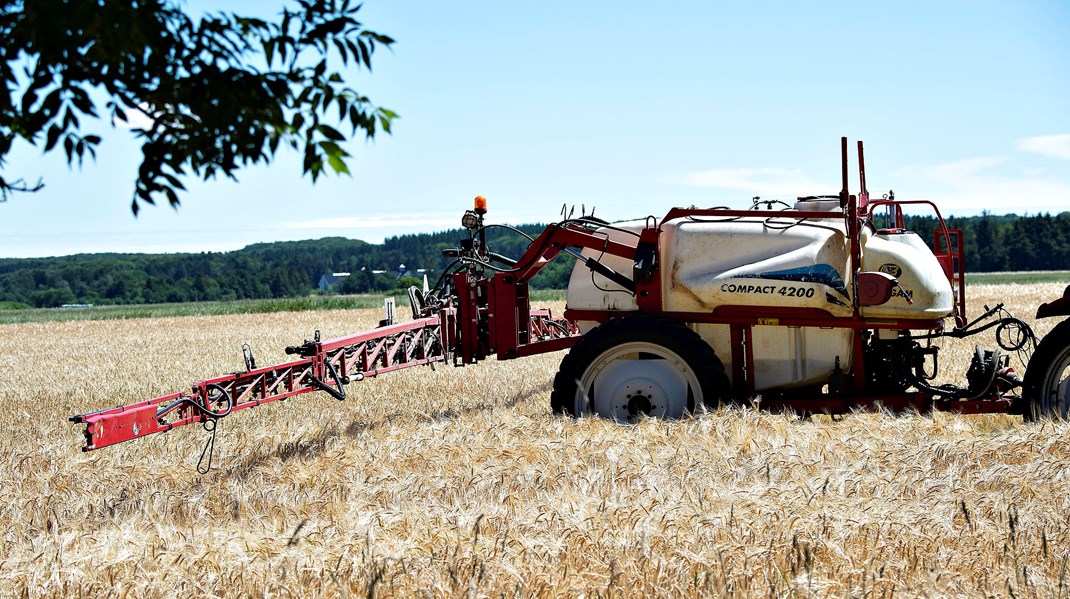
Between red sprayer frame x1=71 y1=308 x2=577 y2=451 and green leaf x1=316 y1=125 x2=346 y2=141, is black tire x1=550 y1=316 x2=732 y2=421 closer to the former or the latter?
red sprayer frame x1=71 y1=308 x2=577 y2=451

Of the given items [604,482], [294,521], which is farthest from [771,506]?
[294,521]

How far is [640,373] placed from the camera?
339 inches

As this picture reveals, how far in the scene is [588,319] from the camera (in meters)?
9.25

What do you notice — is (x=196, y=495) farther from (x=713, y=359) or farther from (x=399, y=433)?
(x=713, y=359)

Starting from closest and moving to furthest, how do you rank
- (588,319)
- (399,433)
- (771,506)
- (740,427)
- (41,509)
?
(771,506), (41,509), (740,427), (399,433), (588,319)

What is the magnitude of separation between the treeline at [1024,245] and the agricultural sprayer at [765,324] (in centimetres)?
8693

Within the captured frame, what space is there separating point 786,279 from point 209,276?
9439cm

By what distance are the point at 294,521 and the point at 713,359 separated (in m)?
3.95

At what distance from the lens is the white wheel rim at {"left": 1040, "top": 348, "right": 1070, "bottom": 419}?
25.6 feet

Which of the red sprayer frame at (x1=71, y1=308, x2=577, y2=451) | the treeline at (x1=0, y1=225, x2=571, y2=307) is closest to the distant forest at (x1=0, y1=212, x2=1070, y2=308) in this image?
the treeline at (x1=0, y1=225, x2=571, y2=307)

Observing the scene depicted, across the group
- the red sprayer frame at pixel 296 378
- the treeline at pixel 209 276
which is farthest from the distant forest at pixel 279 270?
the red sprayer frame at pixel 296 378

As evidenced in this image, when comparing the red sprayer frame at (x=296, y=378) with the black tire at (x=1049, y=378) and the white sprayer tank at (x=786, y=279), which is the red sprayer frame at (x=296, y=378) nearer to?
the white sprayer tank at (x=786, y=279)

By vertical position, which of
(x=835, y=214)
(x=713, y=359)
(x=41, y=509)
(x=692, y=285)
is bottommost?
(x=41, y=509)

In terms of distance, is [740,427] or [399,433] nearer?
[740,427]
